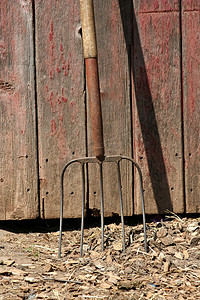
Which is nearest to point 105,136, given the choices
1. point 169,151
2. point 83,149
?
point 83,149

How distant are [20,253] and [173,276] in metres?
0.83

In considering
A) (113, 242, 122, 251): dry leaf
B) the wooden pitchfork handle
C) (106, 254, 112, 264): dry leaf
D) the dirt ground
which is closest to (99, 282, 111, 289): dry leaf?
the dirt ground

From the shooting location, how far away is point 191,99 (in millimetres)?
2215

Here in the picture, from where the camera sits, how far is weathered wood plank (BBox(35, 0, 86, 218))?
2.15m

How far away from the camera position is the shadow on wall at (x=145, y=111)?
7.11 feet

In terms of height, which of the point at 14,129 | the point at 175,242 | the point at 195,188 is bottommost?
the point at 175,242

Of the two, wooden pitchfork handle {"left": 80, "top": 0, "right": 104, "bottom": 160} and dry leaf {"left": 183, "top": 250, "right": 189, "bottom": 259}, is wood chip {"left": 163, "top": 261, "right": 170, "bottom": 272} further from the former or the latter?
wooden pitchfork handle {"left": 80, "top": 0, "right": 104, "bottom": 160}

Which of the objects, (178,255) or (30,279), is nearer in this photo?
(30,279)

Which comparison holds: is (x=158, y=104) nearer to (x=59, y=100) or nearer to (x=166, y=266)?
(x=59, y=100)

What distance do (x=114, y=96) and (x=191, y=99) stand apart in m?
0.46

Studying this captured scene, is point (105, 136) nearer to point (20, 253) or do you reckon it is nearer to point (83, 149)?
point (83, 149)

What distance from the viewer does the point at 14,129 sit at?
221 centimetres

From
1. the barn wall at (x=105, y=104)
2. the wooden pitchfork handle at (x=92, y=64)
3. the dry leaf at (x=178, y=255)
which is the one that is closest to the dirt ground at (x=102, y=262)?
the dry leaf at (x=178, y=255)

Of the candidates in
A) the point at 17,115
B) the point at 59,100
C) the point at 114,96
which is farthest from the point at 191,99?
the point at 17,115
